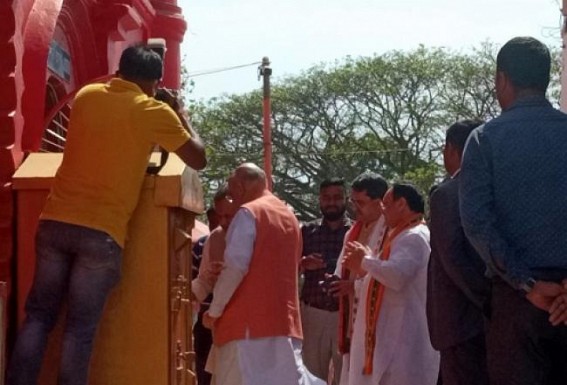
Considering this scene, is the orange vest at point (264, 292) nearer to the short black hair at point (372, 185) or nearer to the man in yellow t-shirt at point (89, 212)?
the short black hair at point (372, 185)

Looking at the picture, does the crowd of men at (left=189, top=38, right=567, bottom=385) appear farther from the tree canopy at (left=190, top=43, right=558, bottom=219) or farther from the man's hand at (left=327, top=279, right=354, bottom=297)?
the tree canopy at (left=190, top=43, right=558, bottom=219)

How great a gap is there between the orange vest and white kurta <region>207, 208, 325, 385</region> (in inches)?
1.9

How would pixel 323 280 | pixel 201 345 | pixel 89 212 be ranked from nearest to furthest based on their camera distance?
pixel 89 212, pixel 323 280, pixel 201 345

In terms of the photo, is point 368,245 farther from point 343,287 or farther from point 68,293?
point 68,293

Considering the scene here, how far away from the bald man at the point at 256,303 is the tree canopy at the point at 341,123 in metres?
38.4

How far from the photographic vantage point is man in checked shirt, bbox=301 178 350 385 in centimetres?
1140

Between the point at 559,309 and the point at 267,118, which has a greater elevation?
the point at 267,118

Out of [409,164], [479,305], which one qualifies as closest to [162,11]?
[479,305]

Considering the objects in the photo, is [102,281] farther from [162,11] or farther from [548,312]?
[162,11]

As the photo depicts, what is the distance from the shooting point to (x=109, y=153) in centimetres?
731

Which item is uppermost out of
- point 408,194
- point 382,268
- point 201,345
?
point 408,194

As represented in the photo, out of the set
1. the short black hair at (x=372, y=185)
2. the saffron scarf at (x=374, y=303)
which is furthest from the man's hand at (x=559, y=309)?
the short black hair at (x=372, y=185)

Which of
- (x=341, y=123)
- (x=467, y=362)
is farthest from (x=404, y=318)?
(x=341, y=123)

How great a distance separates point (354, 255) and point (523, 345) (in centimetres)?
396
